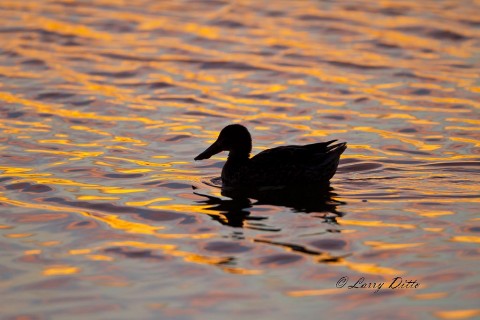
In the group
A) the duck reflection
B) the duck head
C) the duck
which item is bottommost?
the duck reflection

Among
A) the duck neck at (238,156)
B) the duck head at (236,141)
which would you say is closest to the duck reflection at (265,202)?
the duck neck at (238,156)

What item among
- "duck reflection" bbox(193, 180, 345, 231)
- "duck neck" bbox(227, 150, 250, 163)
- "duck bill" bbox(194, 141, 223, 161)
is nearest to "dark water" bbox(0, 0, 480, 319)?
"duck reflection" bbox(193, 180, 345, 231)

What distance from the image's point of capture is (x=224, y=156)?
1368cm

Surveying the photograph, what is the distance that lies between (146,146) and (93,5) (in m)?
9.36

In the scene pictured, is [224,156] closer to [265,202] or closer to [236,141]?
[236,141]

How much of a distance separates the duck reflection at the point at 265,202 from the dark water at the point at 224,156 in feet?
0.13

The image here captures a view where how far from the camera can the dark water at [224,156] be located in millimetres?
8344

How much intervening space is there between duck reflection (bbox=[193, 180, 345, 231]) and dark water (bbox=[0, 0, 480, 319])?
4cm

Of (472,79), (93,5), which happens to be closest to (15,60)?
(93,5)

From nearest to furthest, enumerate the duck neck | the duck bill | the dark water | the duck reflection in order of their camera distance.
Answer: the dark water, the duck reflection, the duck neck, the duck bill

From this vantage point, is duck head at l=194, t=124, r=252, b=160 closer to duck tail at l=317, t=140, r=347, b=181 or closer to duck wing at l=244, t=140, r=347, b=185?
duck wing at l=244, t=140, r=347, b=185

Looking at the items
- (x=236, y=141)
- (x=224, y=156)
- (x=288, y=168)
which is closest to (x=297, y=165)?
(x=288, y=168)

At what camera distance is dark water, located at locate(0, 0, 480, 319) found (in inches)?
328

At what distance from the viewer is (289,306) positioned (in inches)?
314
